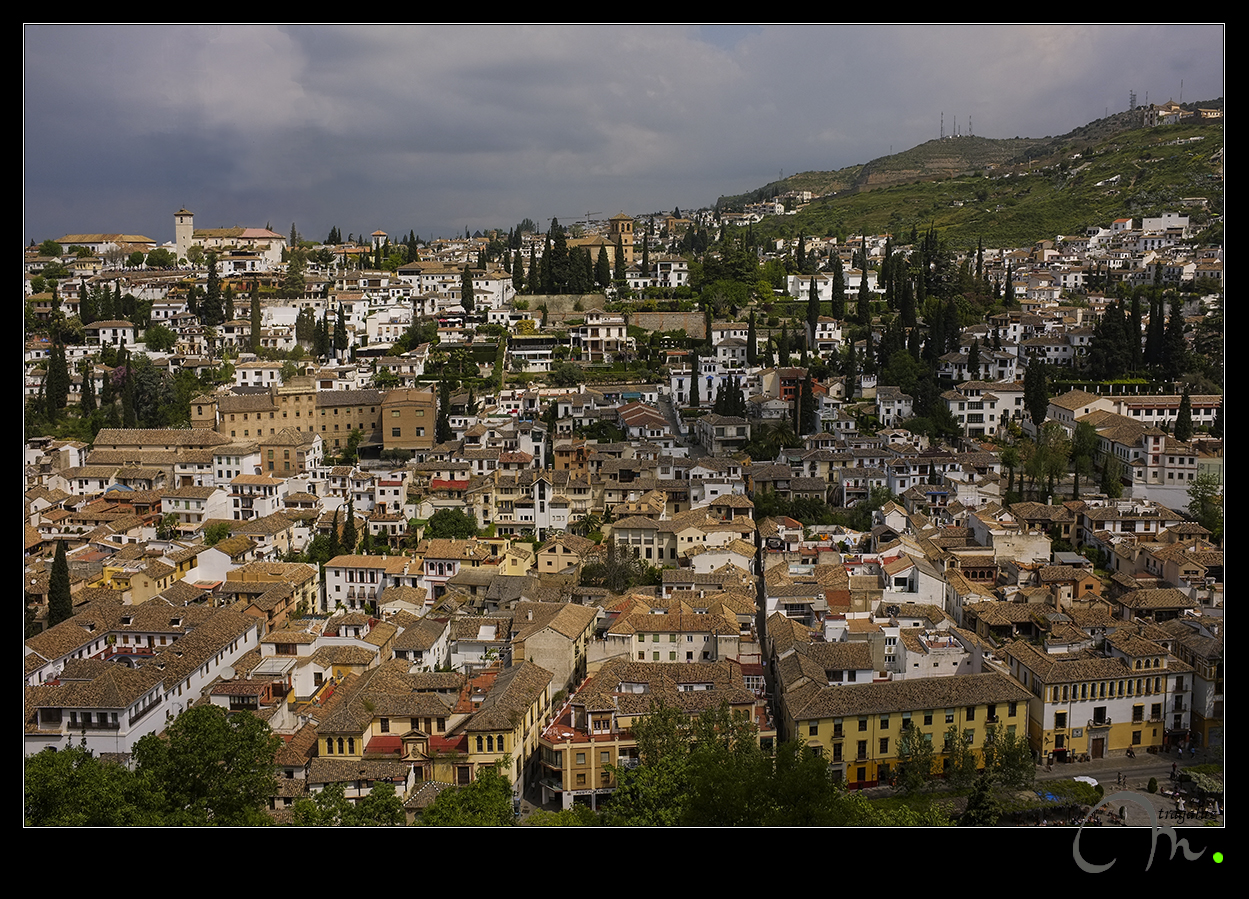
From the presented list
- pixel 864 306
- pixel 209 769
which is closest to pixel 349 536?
pixel 209 769

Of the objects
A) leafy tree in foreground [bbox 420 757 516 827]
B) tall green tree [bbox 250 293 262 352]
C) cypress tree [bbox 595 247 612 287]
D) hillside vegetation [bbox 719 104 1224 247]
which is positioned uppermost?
hillside vegetation [bbox 719 104 1224 247]

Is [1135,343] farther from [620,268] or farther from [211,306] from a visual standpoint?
[211,306]

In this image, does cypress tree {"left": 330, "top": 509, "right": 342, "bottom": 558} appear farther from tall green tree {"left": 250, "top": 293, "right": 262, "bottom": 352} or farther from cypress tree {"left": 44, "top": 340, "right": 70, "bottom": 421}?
tall green tree {"left": 250, "top": 293, "right": 262, "bottom": 352}

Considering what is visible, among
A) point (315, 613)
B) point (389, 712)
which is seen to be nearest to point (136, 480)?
point (315, 613)

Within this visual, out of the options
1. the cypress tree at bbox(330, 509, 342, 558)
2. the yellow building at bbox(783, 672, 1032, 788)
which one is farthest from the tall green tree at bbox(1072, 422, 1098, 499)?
the cypress tree at bbox(330, 509, 342, 558)

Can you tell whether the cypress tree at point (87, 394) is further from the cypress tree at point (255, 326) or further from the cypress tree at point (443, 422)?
the cypress tree at point (443, 422)

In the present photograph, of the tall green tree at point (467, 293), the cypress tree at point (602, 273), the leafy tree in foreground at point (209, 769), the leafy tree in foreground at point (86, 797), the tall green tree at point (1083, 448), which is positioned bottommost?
the leafy tree in foreground at point (209, 769)

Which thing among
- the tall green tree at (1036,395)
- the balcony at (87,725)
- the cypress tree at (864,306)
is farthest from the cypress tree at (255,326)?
the tall green tree at (1036,395)
